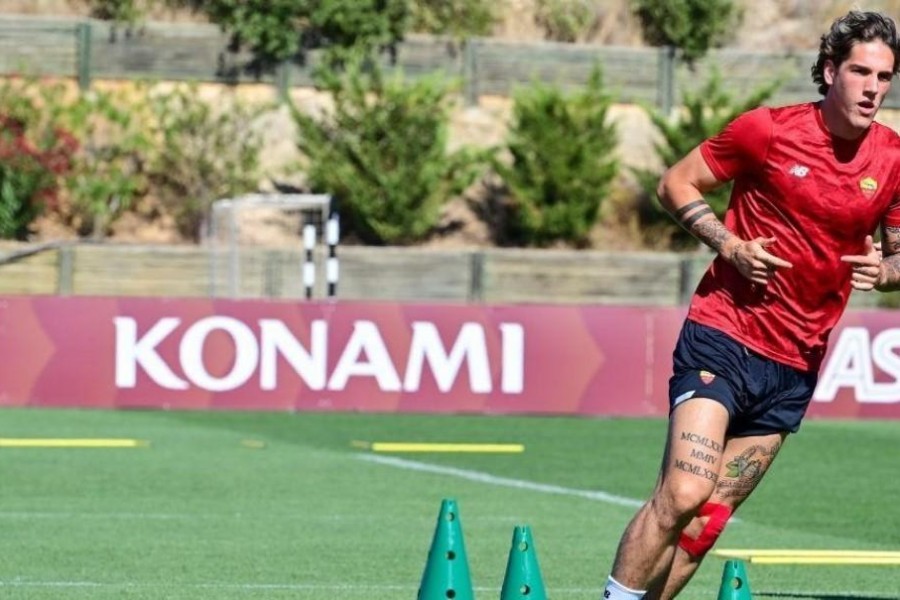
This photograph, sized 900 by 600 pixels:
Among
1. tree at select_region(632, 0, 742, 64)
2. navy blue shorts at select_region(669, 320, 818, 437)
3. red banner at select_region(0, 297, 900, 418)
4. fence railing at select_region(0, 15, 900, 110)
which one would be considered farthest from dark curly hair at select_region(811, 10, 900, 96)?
tree at select_region(632, 0, 742, 64)

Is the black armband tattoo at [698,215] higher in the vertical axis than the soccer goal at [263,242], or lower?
higher

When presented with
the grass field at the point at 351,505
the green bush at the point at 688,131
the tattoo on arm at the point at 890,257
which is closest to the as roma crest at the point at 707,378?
the tattoo on arm at the point at 890,257

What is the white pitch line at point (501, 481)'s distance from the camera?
1326 cm

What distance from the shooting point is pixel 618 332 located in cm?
2123

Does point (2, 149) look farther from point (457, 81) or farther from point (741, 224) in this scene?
point (741, 224)

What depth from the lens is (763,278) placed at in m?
6.86

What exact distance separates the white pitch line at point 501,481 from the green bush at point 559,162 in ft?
65.7

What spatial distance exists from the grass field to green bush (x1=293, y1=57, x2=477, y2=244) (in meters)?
15.6

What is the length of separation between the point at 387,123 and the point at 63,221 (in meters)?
5.88

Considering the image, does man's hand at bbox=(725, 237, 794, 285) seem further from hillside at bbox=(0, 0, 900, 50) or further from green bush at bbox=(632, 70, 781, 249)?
hillside at bbox=(0, 0, 900, 50)

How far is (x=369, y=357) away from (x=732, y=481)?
13705 millimetres

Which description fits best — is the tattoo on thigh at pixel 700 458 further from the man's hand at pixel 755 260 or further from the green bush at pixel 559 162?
the green bush at pixel 559 162

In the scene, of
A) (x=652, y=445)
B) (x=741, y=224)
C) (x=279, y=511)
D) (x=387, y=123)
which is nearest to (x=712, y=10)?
(x=387, y=123)

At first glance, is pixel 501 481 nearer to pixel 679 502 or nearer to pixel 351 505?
pixel 351 505
